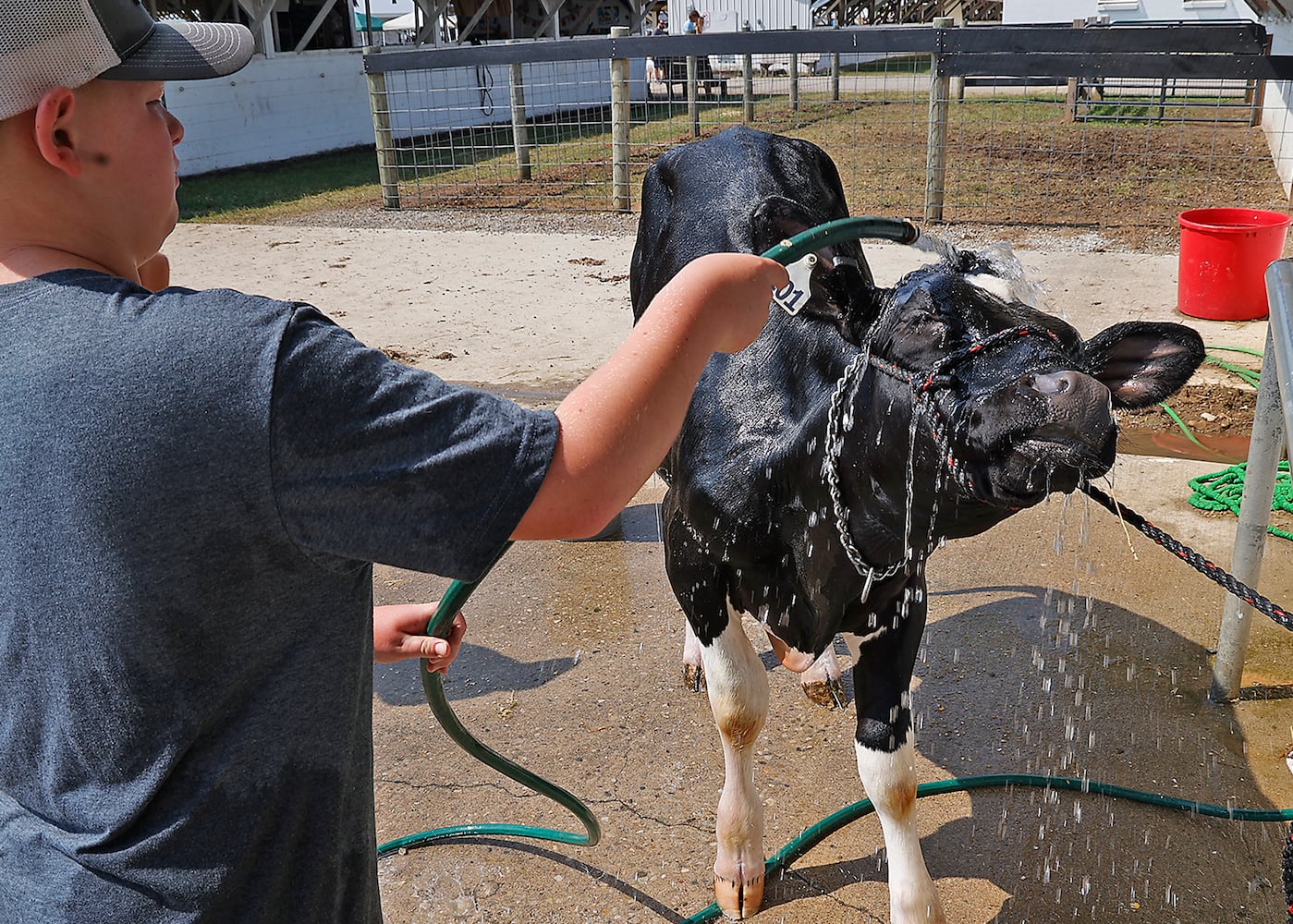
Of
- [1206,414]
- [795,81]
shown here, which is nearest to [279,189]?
[795,81]

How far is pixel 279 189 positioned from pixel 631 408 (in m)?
14.2

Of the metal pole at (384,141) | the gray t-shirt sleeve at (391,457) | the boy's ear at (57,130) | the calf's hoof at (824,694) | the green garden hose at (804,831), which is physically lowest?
the calf's hoof at (824,694)

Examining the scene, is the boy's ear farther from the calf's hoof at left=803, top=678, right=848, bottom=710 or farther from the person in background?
the calf's hoof at left=803, top=678, right=848, bottom=710

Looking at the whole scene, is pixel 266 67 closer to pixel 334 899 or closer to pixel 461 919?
pixel 461 919

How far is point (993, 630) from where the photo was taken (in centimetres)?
415

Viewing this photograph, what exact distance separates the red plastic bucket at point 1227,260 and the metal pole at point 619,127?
5.43 m

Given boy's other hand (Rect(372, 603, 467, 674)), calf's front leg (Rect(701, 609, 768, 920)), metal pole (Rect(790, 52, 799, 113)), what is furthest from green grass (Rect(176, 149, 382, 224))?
boy's other hand (Rect(372, 603, 467, 674))

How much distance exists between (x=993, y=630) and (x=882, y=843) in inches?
48.1

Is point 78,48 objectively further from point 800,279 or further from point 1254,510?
point 1254,510

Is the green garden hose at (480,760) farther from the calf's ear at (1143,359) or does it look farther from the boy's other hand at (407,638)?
the calf's ear at (1143,359)

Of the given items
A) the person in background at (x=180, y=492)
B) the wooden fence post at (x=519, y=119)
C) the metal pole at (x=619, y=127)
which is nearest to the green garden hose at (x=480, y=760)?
the person in background at (x=180, y=492)

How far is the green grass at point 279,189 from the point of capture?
12773 millimetres

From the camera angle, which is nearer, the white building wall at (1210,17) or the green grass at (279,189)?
the white building wall at (1210,17)

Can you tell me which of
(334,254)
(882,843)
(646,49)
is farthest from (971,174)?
(882,843)
